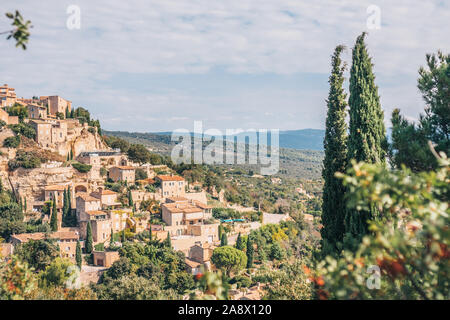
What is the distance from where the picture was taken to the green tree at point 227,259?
23.8 m

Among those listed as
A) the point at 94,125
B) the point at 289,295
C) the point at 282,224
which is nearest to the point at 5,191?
the point at 94,125

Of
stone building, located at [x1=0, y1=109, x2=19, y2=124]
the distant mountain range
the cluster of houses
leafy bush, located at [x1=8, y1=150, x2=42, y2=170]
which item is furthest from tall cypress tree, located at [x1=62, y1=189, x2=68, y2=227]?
the distant mountain range

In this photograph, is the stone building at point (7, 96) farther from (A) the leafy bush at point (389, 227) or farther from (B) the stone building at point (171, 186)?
(A) the leafy bush at point (389, 227)

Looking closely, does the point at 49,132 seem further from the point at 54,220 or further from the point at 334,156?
the point at 334,156

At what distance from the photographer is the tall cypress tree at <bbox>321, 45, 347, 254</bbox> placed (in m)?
8.73

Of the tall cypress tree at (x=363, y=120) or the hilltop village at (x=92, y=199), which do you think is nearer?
the tall cypress tree at (x=363, y=120)

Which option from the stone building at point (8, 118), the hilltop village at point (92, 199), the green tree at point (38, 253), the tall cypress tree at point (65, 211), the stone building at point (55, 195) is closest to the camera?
the green tree at point (38, 253)

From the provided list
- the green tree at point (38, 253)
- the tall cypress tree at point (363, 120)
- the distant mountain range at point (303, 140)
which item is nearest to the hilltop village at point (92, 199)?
the green tree at point (38, 253)

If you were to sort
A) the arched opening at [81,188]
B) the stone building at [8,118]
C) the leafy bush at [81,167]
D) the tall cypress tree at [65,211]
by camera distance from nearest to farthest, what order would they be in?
1. the tall cypress tree at [65,211]
2. the arched opening at [81,188]
3. the leafy bush at [81,167]
4. the stone building at [8,118]

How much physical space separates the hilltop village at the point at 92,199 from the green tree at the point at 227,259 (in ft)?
2.48

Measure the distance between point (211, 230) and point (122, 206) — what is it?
22.9ft

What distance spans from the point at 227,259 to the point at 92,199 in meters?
10.5

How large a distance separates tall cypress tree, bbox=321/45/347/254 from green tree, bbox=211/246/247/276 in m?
15.4
